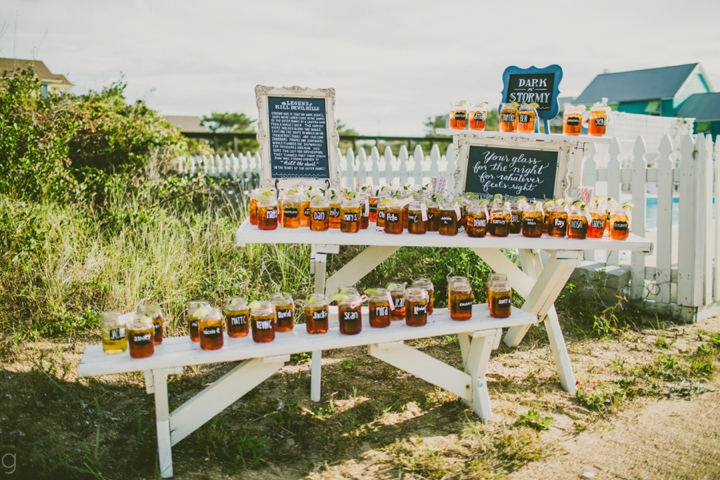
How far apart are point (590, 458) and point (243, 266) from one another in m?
3.20

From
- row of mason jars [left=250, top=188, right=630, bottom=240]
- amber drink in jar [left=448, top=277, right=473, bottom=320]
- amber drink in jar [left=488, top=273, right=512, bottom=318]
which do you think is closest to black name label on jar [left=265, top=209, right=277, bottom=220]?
row of mason jars [left=250, top=188, right=630, bottom=240]

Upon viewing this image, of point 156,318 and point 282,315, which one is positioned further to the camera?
point 282,315

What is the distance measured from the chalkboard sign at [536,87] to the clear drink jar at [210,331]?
219 centimetres

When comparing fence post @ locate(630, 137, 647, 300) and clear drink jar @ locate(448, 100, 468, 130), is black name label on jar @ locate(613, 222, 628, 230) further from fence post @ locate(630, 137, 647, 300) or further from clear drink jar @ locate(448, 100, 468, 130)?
fence post @ locate(630, 137, 647, 300)

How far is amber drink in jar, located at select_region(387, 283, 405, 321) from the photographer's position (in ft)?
9.39

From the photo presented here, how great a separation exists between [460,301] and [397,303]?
0.32 meters

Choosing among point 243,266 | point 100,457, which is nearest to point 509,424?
point 100,457

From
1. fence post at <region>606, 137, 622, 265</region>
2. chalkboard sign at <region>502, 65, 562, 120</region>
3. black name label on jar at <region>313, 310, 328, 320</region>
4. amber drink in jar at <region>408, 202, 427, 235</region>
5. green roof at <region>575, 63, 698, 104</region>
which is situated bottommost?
black name label on jar at <region>313, 310, 328, 320</region>

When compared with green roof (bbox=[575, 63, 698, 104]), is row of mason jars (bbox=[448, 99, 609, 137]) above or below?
below

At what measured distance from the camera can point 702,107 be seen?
25.0 m

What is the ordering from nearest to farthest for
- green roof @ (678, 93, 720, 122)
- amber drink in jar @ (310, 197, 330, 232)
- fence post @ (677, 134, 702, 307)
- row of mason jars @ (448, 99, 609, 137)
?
A: amber drink in jar @ (310, 197, 330, 232)
row of mason jars @ (448, 99, 609, 137)
fence post @ (677, 134, 702, 307)
green roof @ (678, 93, 720, 122)

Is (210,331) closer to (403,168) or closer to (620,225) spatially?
(620,225)

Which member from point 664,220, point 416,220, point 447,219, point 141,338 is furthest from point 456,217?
point 664,220

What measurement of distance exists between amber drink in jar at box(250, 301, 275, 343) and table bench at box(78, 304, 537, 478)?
3cm
